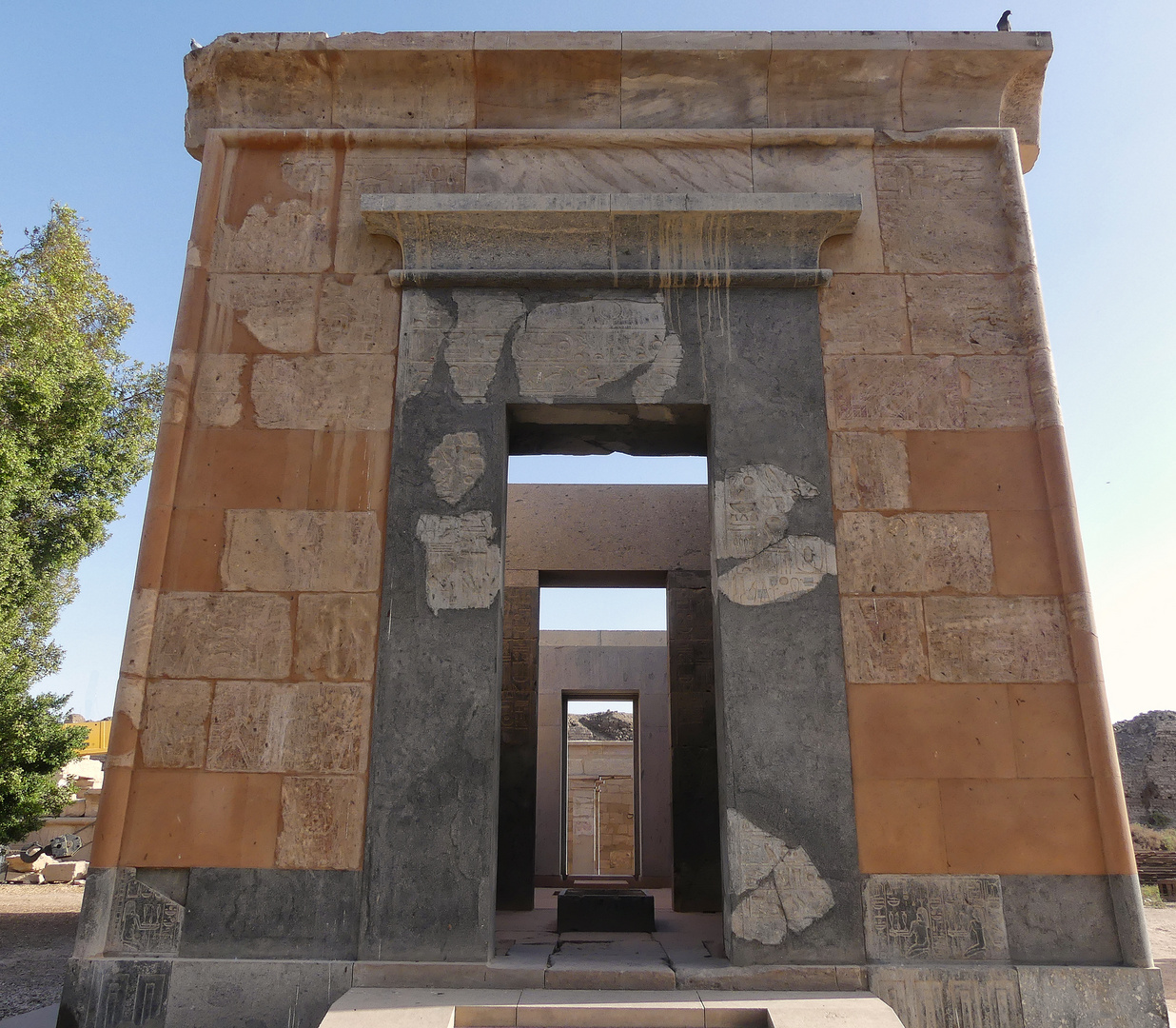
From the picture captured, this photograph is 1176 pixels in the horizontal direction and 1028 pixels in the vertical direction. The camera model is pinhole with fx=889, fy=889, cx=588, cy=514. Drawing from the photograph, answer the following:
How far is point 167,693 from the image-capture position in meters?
4.74

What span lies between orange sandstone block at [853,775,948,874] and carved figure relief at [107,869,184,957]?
3.43 meters


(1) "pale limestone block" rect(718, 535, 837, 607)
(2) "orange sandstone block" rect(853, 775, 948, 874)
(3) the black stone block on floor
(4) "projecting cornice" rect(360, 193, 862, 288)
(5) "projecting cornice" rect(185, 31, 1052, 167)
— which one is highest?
(5) "projecting cornice" rect(185, 31, 1052, 167)

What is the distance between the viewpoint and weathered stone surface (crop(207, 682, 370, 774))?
4625 millimetres

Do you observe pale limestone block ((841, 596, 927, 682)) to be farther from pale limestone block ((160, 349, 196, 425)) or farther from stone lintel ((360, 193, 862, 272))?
pale limestone block ((160, 349, 196, 425))

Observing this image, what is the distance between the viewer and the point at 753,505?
4.97 m

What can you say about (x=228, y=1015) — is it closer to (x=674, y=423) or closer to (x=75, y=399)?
(x=674, y=423)

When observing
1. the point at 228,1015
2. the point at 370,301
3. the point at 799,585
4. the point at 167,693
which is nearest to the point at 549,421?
the point at 370,301

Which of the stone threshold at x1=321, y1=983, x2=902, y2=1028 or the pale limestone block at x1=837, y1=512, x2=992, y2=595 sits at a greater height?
the pale limestone block at x1=837, y1=512, x2=992, y2=595

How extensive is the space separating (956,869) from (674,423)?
2.88 m

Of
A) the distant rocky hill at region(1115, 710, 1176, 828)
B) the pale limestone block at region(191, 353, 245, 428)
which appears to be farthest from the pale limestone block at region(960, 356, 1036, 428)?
the distant rocky hill at region(1115, 710, 1176, 828)

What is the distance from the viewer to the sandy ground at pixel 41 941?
590cm

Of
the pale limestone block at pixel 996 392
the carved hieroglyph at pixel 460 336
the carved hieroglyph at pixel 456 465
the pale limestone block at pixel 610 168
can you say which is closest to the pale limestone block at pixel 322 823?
the carved hieroglyph at pixel 456 465

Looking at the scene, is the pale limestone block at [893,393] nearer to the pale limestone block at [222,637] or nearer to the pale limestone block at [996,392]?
the pale limestone block at [996,392]

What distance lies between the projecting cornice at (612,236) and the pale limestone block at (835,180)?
0.14m
